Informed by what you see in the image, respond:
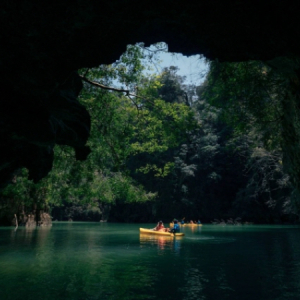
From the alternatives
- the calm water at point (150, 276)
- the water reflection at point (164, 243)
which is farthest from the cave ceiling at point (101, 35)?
the water reflection at point (164, 243)

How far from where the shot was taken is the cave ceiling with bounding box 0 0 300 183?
16.5ft

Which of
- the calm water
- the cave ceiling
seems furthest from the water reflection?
the cave ceiling

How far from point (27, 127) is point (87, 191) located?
8.54 m

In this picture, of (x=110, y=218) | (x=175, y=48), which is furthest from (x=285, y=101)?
(x=110, y=218)

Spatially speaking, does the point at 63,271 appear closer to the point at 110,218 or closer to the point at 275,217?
the point at 275,217

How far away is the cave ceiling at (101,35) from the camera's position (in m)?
5.02

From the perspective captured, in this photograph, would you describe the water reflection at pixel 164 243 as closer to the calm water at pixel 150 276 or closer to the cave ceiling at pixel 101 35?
the calm water at pixel 150 276

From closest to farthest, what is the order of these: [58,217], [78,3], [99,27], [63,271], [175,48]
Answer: [78,3] < [99,27] < [175,48] < [63,271] < [58,217]

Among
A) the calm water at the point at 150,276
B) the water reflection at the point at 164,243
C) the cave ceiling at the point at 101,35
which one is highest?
the cave ceiling at the point at 101,35

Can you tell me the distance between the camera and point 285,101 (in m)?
6.62

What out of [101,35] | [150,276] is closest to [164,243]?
[150,276]

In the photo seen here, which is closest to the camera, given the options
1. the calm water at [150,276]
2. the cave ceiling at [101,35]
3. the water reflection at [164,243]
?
the cave ceiling at [101,35]

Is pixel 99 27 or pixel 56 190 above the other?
pixel 99 27

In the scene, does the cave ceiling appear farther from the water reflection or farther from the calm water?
the water reflection
